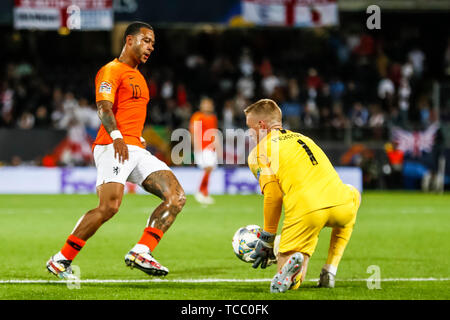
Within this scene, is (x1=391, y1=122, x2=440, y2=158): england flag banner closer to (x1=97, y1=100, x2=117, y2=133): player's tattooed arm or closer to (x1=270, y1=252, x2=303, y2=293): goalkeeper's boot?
(x1=97, y1=100, x2=117, y2=133): player's tattooed arm

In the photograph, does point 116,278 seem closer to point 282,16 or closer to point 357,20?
point 282,16

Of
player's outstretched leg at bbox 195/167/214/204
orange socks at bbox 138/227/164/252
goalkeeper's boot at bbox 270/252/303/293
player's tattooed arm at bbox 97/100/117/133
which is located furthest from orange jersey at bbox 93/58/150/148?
player's outstretched leg at bbox 195/167/214/204

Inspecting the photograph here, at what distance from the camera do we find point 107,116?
7.70 meters

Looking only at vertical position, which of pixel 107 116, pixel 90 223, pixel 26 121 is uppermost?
pixel 107 116

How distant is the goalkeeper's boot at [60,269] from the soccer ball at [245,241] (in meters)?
1.49

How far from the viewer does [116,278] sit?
8.14 metres

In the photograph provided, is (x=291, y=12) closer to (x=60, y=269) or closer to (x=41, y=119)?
(x=41, y=119)

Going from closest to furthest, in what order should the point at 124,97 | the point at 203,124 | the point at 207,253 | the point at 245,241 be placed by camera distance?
the point at 245,241 → the point at 124,97 → the point at 207,253 → the point at 203,124

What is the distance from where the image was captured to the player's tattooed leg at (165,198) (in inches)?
308

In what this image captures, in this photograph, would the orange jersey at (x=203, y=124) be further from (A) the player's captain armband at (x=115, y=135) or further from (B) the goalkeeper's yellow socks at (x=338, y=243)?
(B) the goalkeeper's yellow socks at (x=338, y=243)

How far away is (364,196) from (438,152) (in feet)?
12.3

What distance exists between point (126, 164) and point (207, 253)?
305 cm

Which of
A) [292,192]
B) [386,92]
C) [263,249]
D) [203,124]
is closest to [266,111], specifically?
[292,192]

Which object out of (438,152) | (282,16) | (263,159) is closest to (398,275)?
(263,159)
